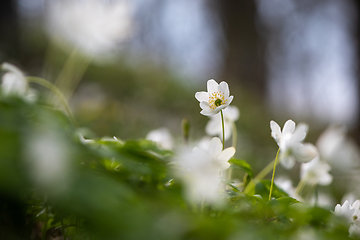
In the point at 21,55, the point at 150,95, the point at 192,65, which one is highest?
the point at 192,65

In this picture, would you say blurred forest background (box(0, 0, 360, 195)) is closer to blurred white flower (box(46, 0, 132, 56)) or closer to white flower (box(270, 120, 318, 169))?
blurred white flower (box(46, 0, 132, 56))

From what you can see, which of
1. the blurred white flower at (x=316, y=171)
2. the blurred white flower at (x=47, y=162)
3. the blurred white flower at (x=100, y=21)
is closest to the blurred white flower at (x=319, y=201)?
the blurred white flower at (x=316, y=171)

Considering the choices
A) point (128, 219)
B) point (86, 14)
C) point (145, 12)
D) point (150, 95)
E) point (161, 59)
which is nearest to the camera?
point (128, 219)

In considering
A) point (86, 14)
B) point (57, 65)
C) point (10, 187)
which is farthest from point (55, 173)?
point (57, 65)

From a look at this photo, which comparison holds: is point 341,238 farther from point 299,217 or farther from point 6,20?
point 6,20

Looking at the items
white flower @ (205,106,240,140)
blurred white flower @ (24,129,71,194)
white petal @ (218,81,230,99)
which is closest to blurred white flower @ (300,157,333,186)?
white flower @ (205,106,240,140)

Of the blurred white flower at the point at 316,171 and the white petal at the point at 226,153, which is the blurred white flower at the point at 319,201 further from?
the white petal at the point at 226,153
